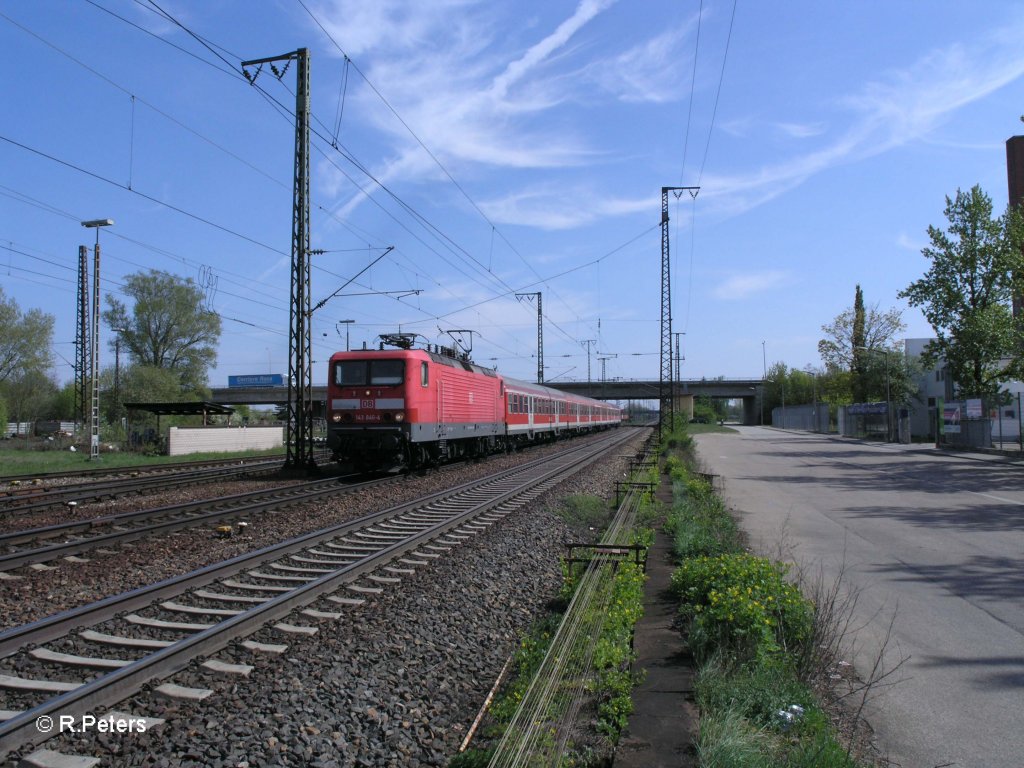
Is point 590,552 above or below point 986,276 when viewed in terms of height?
below

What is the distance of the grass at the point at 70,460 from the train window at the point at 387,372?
381 inches

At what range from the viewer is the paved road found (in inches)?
165

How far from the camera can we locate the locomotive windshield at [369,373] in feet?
58.2

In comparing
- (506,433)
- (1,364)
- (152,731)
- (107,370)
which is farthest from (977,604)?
(107,370)

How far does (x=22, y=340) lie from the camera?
170ft

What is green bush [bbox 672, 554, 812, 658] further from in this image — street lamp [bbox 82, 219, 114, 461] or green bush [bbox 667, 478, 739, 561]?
street lamp [bbox 82, 219, 114, 461]

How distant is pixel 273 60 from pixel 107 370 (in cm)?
5135

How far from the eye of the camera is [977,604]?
6926 millimetres

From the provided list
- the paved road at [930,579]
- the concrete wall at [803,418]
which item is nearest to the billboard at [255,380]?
the concrete wall at [803,418]

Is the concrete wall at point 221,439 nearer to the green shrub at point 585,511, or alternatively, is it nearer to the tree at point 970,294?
the green shrub at point 585,511

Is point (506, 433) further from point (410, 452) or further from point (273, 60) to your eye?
point (273, 60)

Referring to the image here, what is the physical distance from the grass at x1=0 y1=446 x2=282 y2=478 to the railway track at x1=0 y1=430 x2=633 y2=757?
15.7 m

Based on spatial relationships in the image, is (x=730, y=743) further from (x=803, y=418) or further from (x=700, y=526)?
(x=803, y=418)

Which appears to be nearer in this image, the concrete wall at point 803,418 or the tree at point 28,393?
the tree at point 28,393
